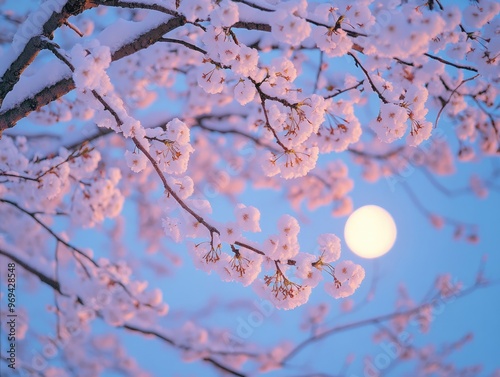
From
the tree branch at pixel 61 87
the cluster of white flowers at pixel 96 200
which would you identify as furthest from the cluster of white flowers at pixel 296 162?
the cluster of white flowers at pixel 96 200

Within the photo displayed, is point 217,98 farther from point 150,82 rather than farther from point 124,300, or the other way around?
point 124,300

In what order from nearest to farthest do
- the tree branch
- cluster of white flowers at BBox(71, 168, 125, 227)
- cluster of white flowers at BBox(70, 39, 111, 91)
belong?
cluster of white flowers at BBox(70, 39, 111, 91), the tree branch, cluster of white flowers at BBox(71, 168, 125, 227)

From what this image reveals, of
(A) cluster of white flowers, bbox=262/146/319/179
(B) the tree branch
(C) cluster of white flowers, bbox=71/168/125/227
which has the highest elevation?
(C) cluster of white flowers, bbox=71/168/125/227

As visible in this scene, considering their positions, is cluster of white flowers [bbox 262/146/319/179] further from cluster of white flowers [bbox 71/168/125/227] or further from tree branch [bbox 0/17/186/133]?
cluster of white flowers [bbox 71/168/125/227]

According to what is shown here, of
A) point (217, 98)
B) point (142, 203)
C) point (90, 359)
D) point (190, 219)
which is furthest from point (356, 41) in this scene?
point (90, 359)

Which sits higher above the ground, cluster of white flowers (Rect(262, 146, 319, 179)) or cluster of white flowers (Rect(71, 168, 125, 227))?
cluster of white flowers (Rect(71, 168, 125, 227))

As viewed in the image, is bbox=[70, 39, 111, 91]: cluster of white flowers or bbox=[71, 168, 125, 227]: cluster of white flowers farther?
bbox=[71, 168, 125, 227]: cluster of white flowers

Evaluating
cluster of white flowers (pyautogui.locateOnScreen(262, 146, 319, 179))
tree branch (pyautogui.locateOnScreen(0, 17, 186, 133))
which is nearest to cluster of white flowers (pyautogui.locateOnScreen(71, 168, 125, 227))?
tree branch (pyautogui.locateOnScreen(0, 17, 186, 133))

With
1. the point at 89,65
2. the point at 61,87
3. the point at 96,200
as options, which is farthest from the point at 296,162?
the point at 96,200

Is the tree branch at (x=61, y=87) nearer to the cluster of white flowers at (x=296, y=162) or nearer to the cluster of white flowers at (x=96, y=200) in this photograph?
the cluster of white flowers at (x=296, y=162)

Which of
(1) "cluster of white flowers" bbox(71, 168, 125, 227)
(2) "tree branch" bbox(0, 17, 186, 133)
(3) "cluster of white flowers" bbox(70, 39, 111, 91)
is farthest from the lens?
(1) "cluster of white flowers" bbox(71, 168, 125, 227)

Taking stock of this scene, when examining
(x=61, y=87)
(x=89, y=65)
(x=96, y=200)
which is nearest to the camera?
(x=89, y=65)

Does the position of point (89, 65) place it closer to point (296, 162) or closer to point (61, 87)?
point (61, 87)

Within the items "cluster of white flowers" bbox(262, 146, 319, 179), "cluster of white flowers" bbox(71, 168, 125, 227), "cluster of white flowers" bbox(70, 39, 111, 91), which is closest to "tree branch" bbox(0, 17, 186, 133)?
"cluster of white flowers" bbox(70, 39, 111, 91)
